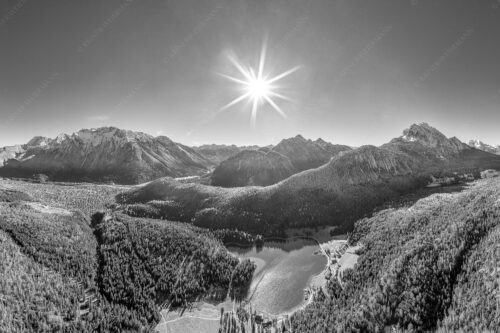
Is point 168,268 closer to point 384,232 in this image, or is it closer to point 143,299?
point 143,299

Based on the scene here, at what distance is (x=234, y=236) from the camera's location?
Answer: 5974 inches

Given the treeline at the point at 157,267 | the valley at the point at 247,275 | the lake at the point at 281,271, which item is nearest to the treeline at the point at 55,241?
the valley at the point at 247,275

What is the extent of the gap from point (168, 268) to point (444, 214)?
12022 cm

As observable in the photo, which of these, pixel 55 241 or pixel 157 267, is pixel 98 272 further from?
Result: pixel 55 241

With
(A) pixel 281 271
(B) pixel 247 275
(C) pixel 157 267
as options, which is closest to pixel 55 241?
(C) pixel 157 267

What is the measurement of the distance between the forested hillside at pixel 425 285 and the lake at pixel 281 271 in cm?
1081

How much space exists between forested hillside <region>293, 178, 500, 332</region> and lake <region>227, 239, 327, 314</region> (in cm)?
1081

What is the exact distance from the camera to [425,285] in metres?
71.8

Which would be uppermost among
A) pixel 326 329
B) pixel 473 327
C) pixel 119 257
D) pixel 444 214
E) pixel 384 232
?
pixel 444 214

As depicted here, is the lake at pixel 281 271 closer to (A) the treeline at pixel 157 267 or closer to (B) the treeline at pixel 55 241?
(A) the treeline at pixel 157 267

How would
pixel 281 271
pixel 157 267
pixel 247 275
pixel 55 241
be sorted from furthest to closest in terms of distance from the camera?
pixel 281 271 < pixel 55 241 < pixel 247 275 < pixel 157 267

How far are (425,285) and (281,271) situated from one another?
55.2 metres

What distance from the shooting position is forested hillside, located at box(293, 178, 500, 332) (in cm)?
6103

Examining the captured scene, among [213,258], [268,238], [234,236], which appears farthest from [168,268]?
[268,238]
